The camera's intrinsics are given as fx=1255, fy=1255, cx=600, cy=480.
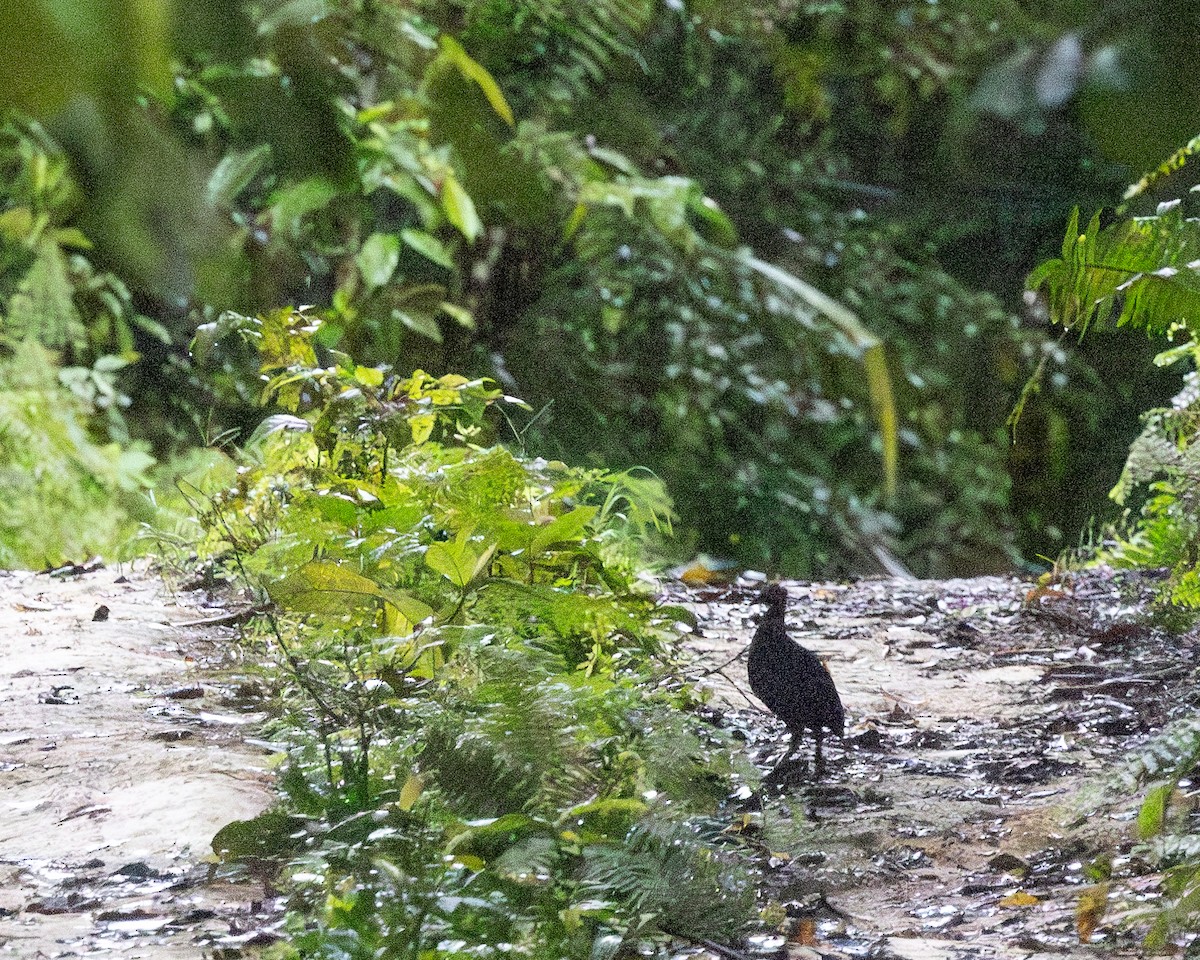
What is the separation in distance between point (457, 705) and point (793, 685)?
54 centimetres

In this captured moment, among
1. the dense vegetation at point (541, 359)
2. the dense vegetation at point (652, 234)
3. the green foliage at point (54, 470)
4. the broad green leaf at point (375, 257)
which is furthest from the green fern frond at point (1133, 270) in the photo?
the green foliage at point (54, 470)

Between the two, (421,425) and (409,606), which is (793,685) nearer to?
(409,606)

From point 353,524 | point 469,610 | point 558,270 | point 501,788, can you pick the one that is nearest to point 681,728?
point 501,788

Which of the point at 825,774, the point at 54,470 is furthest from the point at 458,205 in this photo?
the point at 54,470

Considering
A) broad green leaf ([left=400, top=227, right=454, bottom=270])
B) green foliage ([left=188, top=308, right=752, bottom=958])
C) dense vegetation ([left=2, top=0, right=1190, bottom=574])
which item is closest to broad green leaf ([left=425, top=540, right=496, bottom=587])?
green foliage ([left=188, top=308, right=752, bottom=958])

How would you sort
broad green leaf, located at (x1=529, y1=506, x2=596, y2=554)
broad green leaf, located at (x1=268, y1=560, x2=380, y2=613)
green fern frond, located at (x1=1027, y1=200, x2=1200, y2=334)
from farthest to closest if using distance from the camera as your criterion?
broad green leaf, located at (x1=529, y1=506, x2=596, y2=554), green fern frond, located at (x1=1027, y1=200, x2=1200, y2=334), broad green leaf, located at (x1=268, y1=560, x2=380, y2=613)

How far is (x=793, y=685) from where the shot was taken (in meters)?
1.75

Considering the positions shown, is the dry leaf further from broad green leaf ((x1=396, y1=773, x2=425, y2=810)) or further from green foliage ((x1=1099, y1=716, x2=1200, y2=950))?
broad green leaf ((x1=396, y1=773, x2=425, y2=810))

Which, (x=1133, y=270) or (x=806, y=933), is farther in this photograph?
(x=1133, y=270)

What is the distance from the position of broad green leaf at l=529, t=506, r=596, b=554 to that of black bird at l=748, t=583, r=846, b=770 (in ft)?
1.01

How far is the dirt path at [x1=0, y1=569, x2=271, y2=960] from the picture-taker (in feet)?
3.84

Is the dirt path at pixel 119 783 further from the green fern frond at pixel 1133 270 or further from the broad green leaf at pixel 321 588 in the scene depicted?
the green fern frond at pixel 1133 270

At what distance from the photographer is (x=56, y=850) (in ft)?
4.43

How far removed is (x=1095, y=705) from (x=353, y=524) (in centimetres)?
133
